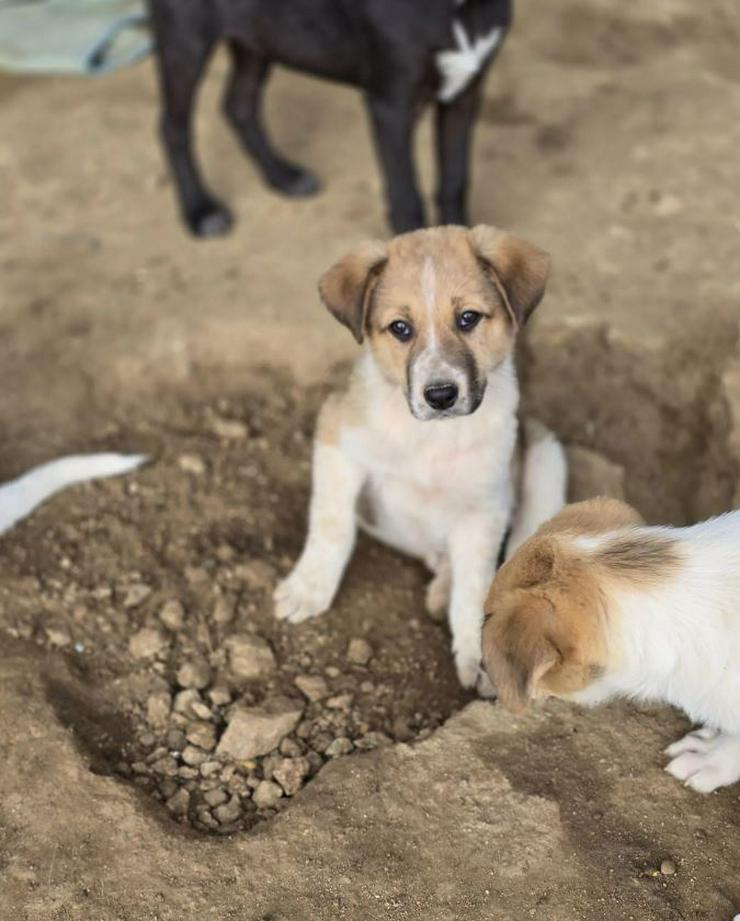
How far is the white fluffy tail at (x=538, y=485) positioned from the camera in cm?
456

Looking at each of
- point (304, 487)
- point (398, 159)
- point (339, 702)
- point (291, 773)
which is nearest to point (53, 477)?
point (304, 487)

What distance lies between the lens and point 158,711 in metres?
4.07

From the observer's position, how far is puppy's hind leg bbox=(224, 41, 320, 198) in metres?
6.48

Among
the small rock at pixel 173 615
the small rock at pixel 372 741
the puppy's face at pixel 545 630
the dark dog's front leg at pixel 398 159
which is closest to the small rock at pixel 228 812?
the small rock at pixel 372 741

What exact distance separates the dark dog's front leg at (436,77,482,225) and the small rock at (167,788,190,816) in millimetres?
3488

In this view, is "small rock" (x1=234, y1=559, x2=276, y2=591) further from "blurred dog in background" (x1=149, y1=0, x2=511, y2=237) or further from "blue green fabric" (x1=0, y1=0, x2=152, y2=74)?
"blue green fabric" (x1=0, y1=0, x2=152, y2=74)

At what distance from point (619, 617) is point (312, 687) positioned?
1481mm

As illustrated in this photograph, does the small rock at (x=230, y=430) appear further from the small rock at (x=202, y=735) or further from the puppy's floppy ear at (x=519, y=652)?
the puppy's floppy ear at (x=519, y=652)

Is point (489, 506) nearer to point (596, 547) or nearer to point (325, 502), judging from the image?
point (325, 502)

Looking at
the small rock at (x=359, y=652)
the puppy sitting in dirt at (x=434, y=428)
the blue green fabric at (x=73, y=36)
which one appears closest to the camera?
the puppy sitting in dirt at (x=434, y=428)

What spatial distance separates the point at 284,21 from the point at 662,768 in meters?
4.00

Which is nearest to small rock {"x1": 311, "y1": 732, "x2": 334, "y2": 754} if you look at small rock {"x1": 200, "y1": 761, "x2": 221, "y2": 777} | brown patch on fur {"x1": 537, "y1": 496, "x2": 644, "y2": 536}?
small rock {"x1": 200, "y1": 761, "x2": 221, "y2": 777}

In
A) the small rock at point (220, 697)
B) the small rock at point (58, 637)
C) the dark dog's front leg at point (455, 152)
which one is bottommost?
the small rock at point (220, 697)

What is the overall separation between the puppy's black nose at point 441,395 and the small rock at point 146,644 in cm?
143
